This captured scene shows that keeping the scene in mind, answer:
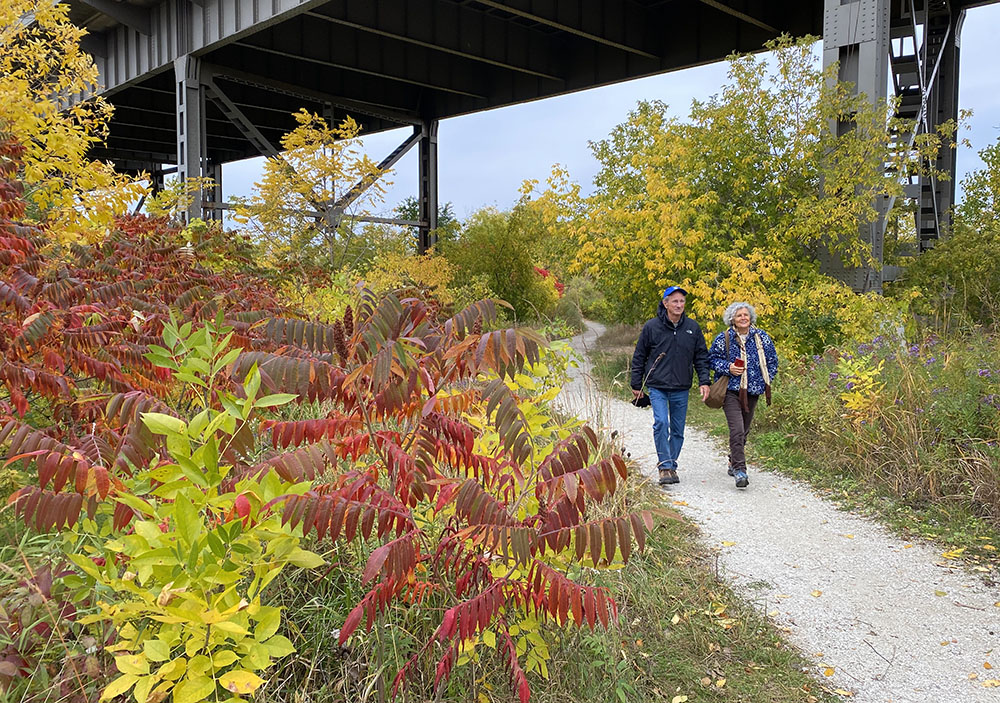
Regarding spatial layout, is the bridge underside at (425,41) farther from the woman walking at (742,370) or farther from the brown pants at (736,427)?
the brown pants at (736,427)

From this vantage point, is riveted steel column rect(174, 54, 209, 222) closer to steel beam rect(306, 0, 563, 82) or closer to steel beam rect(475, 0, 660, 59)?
steel beam rect(306, 0, 563, 82)

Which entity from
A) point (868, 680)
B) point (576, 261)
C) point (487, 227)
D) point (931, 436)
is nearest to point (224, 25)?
point (487, 227)

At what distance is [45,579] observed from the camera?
238cm

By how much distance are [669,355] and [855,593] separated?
2.77m

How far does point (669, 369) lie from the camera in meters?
6.72

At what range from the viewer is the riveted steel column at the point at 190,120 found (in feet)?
57.4

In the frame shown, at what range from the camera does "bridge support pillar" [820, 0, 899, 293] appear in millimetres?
10867

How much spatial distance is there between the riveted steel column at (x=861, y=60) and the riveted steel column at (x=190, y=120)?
14196mm

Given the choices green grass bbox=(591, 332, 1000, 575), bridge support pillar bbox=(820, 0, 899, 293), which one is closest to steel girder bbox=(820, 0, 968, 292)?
bridge support pillar bbox=(820, 0, 899, 293)

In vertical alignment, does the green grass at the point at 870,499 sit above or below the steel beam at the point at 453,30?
below

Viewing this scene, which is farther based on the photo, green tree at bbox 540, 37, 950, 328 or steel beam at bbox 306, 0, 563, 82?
steel beam at bbox 306, 0, 563, 82

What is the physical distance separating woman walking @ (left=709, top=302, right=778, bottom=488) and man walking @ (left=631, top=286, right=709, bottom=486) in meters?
0.25

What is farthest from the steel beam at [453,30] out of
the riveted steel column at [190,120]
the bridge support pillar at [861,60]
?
the bridge support pillar at [861,60]

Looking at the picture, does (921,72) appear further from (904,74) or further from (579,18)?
(579,18)
